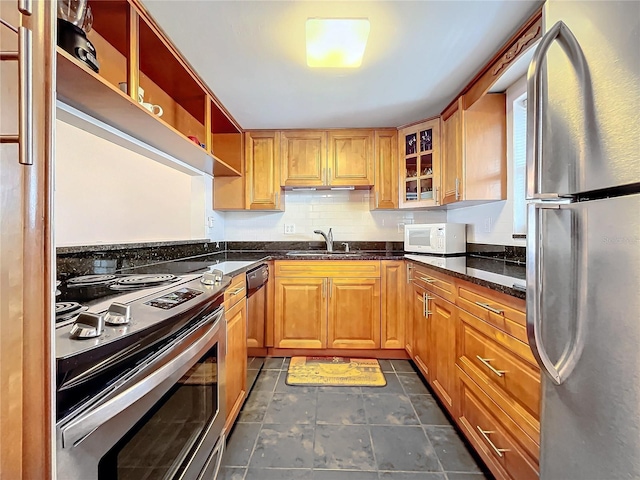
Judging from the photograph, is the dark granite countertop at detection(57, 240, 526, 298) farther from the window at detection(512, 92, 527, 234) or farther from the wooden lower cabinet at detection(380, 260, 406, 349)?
the window at detection(512, 92, 527, 234)

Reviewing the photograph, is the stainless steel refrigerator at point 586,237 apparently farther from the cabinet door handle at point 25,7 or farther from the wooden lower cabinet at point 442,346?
the cabinet door handle at point 25,7

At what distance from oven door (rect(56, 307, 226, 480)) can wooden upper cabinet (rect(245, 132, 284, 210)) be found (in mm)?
1681

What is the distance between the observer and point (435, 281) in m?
1.82

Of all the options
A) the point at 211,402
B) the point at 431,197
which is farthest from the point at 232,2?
the point at 431,197

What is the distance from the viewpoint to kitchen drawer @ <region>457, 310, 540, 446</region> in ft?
3.16

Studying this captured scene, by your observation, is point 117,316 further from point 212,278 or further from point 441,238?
point 441,238

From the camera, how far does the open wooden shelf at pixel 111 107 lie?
3.19ft

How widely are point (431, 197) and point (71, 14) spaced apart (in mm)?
2395

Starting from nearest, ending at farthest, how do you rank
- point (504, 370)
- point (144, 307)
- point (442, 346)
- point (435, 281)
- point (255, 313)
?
point (144, 307) → point (504, 370) → point (442, 346) → point (435, 281) → point (255, 313)

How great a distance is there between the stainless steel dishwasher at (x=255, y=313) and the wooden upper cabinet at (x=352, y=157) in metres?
1.14

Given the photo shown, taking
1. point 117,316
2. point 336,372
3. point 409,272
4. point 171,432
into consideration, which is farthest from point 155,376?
point 409,272

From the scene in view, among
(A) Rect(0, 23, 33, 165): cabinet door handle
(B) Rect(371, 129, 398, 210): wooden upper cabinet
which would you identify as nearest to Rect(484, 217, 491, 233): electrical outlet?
(B) Rect(371, 129, 398, 210): wooden upper cabinet

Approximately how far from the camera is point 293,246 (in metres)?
2.99

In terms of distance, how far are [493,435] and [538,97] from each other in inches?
50.1
